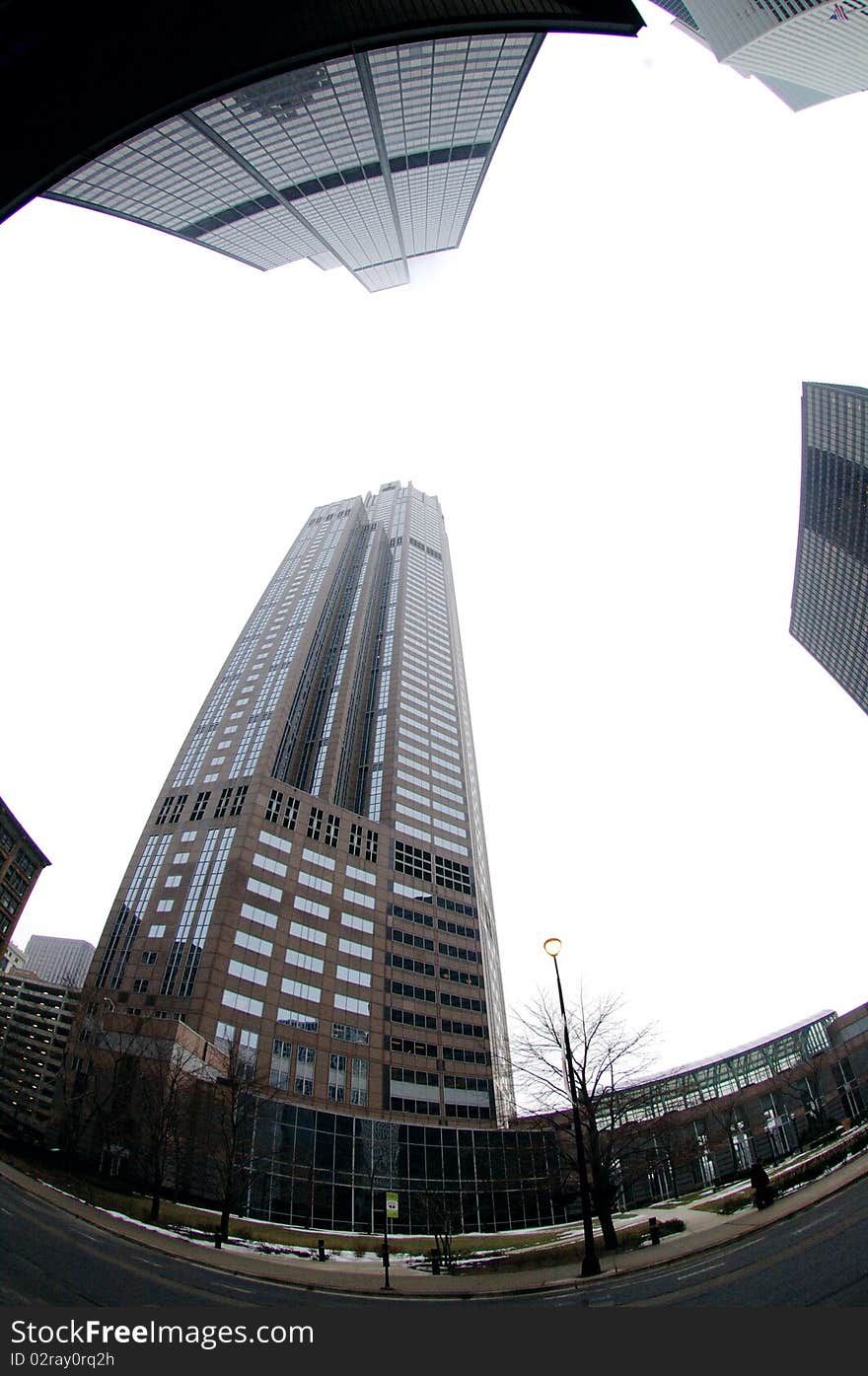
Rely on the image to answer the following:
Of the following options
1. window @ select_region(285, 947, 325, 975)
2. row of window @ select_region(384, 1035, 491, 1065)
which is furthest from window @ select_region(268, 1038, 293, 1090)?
row of window @ select_region(384, 1035, 491, 1065)

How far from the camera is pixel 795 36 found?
95500 millimetres

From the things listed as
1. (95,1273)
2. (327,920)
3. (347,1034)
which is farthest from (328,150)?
(347,1034)

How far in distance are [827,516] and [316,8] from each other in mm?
177278

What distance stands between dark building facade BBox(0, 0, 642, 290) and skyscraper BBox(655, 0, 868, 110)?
61759mm

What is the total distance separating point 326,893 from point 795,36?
14748cm

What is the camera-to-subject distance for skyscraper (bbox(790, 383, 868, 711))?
14938 centimetres

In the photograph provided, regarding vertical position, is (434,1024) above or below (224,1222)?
above

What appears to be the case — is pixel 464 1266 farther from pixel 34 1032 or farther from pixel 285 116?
pixel 34 1032

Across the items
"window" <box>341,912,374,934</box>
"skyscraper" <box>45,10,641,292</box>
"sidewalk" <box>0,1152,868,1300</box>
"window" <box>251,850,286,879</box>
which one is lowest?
"sidewalk" <box>0,1152,868,1300</box>

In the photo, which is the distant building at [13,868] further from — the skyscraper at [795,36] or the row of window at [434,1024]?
the skyscraper at [795,36]

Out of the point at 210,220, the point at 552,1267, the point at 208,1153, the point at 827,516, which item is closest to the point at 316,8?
the point at 210,220

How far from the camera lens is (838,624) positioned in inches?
6767

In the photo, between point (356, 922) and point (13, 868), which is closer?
point (356, 922)

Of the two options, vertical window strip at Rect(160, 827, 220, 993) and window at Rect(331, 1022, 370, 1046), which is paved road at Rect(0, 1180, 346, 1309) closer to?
vertical window strip at Rect(160, 827, 220, 993)
